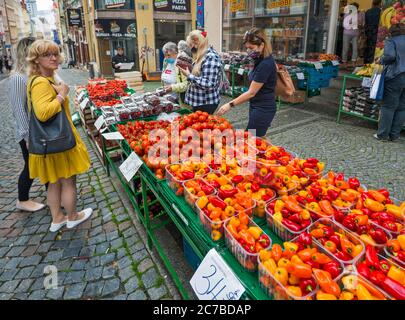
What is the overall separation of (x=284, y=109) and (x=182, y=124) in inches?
230

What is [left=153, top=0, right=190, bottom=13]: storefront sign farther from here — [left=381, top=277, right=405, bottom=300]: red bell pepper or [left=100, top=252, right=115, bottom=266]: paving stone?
[left=381, top=277, right=405, bottom=300]: red bell pepper

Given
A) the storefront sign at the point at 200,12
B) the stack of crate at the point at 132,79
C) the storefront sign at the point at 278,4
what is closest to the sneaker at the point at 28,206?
the stack of crate at the point at 132,79

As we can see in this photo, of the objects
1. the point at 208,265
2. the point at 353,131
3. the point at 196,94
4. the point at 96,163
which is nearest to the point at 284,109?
the point at 353,131

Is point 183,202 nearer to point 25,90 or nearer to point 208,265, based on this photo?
point 208,265

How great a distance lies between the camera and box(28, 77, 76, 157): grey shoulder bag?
2.83m

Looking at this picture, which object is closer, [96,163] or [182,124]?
[182,124]

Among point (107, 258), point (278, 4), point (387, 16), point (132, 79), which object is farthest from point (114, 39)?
point (107, 258)

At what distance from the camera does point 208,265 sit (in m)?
1.66

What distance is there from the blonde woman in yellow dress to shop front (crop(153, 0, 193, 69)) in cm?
1537

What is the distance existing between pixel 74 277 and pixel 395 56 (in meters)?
5.83

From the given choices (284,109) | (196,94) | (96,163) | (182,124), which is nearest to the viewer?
(182,124)

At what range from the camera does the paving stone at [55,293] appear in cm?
264
